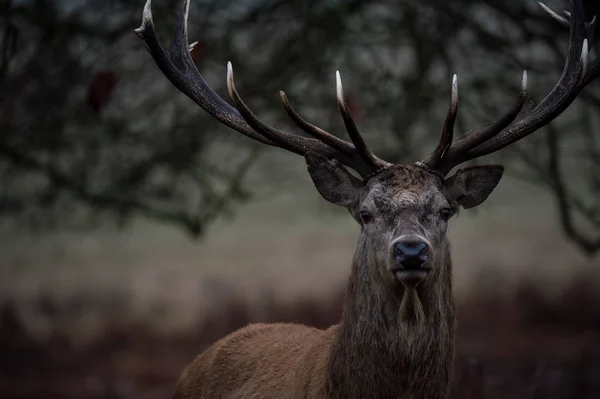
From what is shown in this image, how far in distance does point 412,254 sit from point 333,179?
85 cm

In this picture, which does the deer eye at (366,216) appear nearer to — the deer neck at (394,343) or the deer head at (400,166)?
the deer head at (400,166)

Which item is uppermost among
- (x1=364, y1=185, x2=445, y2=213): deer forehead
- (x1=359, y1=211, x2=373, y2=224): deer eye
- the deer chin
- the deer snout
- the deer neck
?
(x1=364, y1=185, x2=445, y2=213): deer forehead

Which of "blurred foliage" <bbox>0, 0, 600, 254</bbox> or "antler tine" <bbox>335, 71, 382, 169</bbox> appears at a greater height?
"blurred foliage" <bbox>0, 0, 600, 254</bbox>

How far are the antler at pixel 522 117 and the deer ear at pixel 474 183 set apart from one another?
0.23 ft

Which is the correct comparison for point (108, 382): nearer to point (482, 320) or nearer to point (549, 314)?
point (482, 320)

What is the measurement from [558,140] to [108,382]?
6.39 meters

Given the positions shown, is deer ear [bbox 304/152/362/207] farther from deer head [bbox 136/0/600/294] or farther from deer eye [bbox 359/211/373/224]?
deer eye [bbox 359/211/373/224]

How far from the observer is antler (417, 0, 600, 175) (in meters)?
5.28

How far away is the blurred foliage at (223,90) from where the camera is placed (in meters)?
8.12

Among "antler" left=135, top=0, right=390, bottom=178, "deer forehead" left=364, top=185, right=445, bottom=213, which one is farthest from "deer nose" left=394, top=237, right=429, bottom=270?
"antler" left=135, top=0, right=390, bottom=178

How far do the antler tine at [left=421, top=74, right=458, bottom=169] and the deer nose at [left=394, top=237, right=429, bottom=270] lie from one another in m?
0.67

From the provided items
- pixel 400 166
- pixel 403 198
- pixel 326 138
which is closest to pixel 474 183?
pixel 400 166

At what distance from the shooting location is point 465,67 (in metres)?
9.10

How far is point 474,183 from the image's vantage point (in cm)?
553
